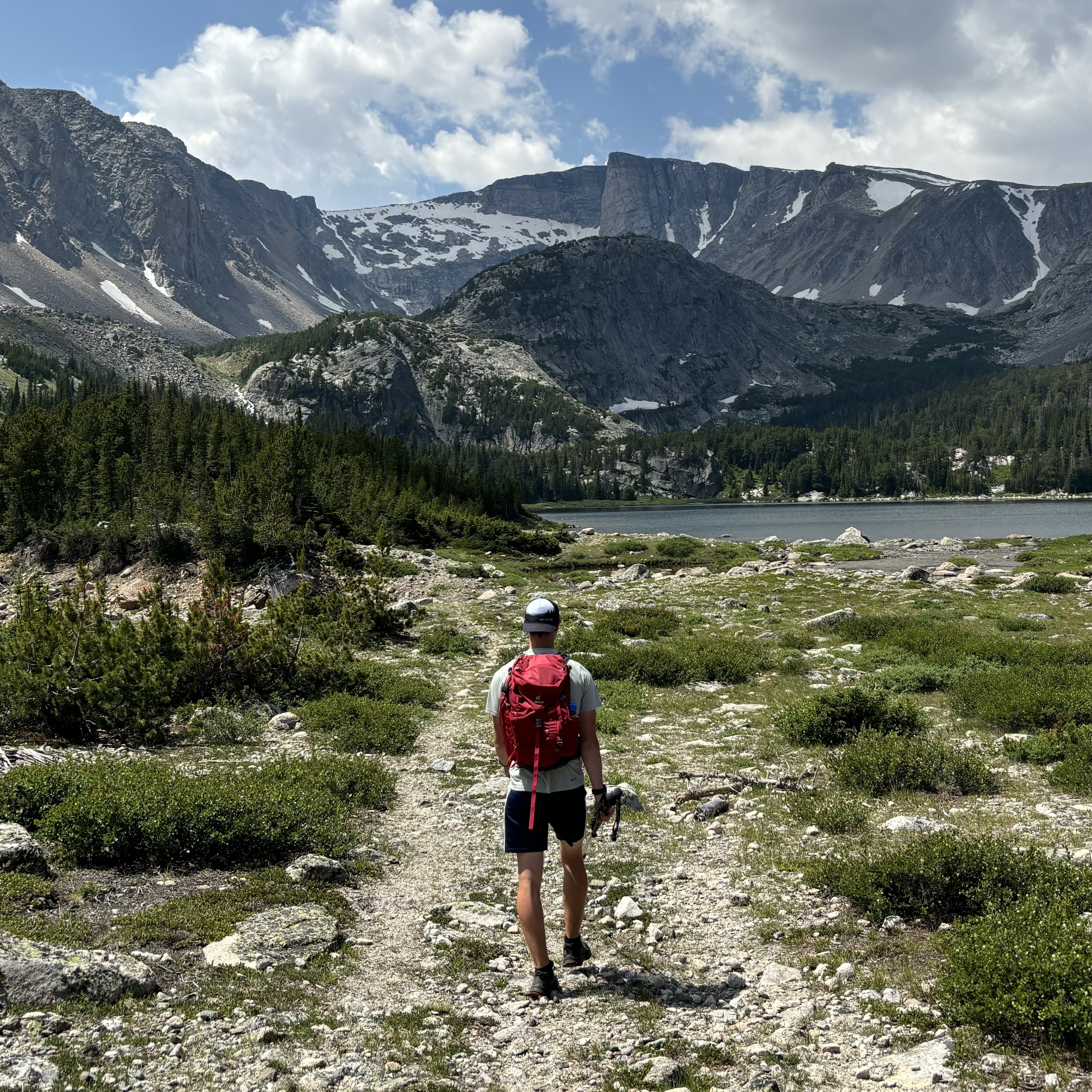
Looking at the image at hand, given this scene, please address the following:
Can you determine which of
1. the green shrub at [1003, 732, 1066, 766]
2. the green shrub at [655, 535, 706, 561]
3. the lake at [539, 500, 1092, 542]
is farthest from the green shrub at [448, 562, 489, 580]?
the lake at [539, 500, 1092, 542]

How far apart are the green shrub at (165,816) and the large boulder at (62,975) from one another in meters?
2.63

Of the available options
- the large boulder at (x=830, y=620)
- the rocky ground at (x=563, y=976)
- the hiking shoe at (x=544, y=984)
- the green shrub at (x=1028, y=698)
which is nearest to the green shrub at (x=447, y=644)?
the rocky ground at (x=563, y=976)

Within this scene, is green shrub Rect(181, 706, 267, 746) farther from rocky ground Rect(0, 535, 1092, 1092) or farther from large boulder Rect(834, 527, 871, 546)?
large boulder Rect(834, 527, 871, 546)

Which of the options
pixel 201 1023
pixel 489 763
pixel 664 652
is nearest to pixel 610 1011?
pixel 201 1023

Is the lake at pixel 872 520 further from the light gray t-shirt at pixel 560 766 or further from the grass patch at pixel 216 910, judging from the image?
the light gray t-shirt at pixel 560 766

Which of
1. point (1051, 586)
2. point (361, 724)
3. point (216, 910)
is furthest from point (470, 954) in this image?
point (1051, 586)

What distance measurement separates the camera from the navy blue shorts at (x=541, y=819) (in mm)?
7184

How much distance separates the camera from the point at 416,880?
974 centimetres

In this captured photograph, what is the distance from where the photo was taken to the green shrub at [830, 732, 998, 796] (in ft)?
38.2

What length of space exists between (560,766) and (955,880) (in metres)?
4.23

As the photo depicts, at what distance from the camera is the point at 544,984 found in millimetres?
6973

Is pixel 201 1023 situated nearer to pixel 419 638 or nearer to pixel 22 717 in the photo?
pixel 22 717

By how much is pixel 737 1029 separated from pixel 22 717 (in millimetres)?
13354

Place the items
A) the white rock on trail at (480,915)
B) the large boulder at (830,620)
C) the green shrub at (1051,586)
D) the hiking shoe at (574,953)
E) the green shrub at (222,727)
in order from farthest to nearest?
the green shrub at (1051,586) < the large boulder at (830,620) < the green shrub at (222,727) < the white rock on trail at (480,915) < the hiking shoe at (574,953)
